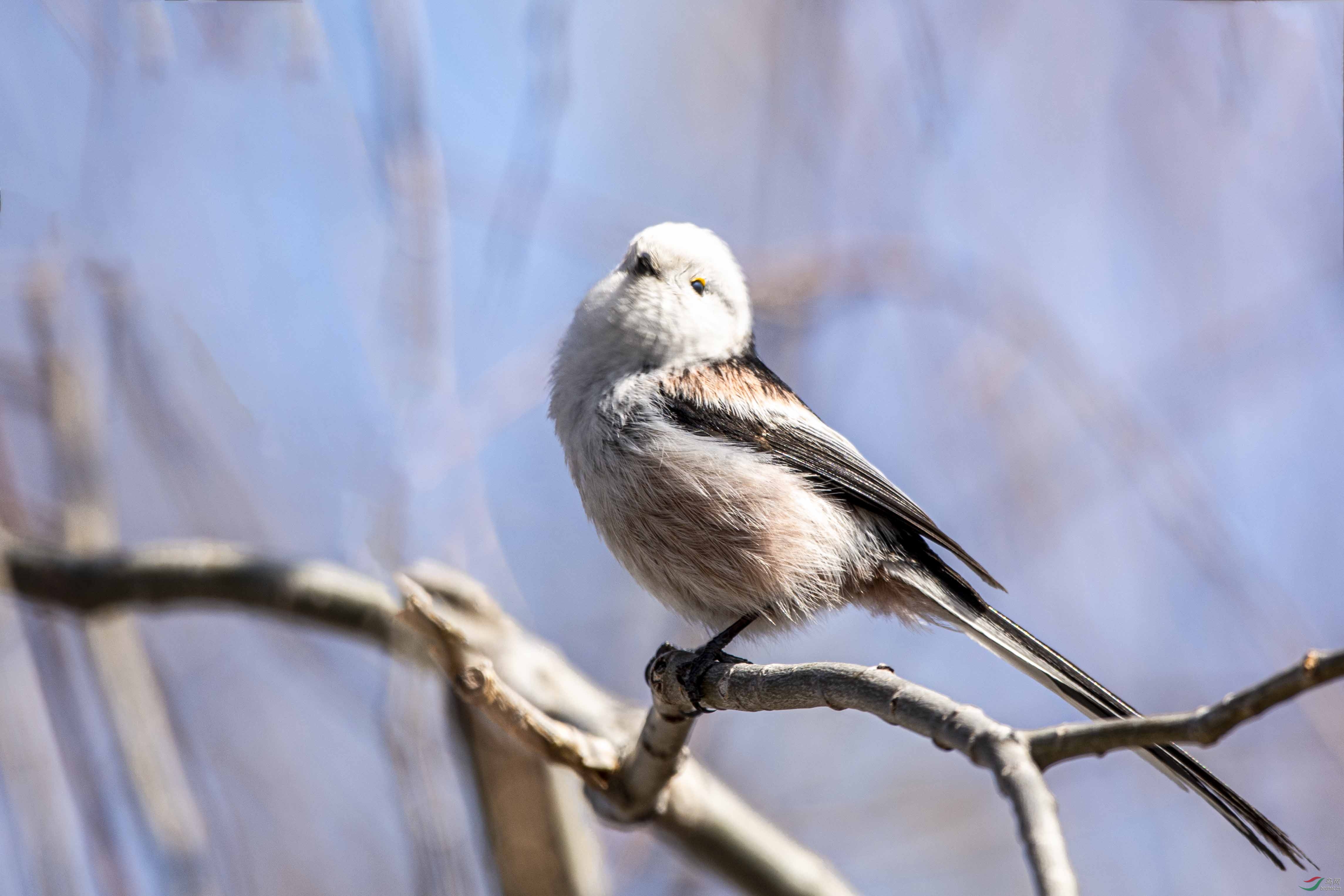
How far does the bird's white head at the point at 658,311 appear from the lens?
2.98 meters

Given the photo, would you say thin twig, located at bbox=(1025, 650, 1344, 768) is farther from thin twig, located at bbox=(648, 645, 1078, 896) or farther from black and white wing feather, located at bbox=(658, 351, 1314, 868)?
black and white wing feather, located at bbox=(658, 351, 1314, 868)

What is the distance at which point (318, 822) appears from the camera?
15.0 ft

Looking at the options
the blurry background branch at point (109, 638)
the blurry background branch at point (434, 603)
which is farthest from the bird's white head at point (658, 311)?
the blurry background branch at point (109, 638)

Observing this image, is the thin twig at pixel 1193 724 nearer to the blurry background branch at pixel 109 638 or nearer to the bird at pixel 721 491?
the bird at pixel 721 491

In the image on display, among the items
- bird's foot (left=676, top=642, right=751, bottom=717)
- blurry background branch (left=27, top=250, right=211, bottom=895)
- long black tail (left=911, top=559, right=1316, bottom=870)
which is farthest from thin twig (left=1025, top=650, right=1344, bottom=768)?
blurry background branch (left=27, top=250, right=211, bottom=895)

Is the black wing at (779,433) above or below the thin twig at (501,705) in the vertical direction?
above

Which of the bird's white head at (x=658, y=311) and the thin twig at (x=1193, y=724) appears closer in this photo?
the thin twig at (x=1193, y=724)

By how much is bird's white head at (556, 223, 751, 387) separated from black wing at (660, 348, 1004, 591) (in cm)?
11

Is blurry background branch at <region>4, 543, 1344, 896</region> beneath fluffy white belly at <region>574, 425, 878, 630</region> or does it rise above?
beneath

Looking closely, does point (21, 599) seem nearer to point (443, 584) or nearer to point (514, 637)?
point (443, 584)

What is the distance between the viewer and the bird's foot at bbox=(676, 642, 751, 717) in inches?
93.3

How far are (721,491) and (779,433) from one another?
32cm

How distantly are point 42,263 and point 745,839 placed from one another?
2.90 meters

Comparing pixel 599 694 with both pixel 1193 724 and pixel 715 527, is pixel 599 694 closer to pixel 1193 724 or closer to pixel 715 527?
pixel 715 527
